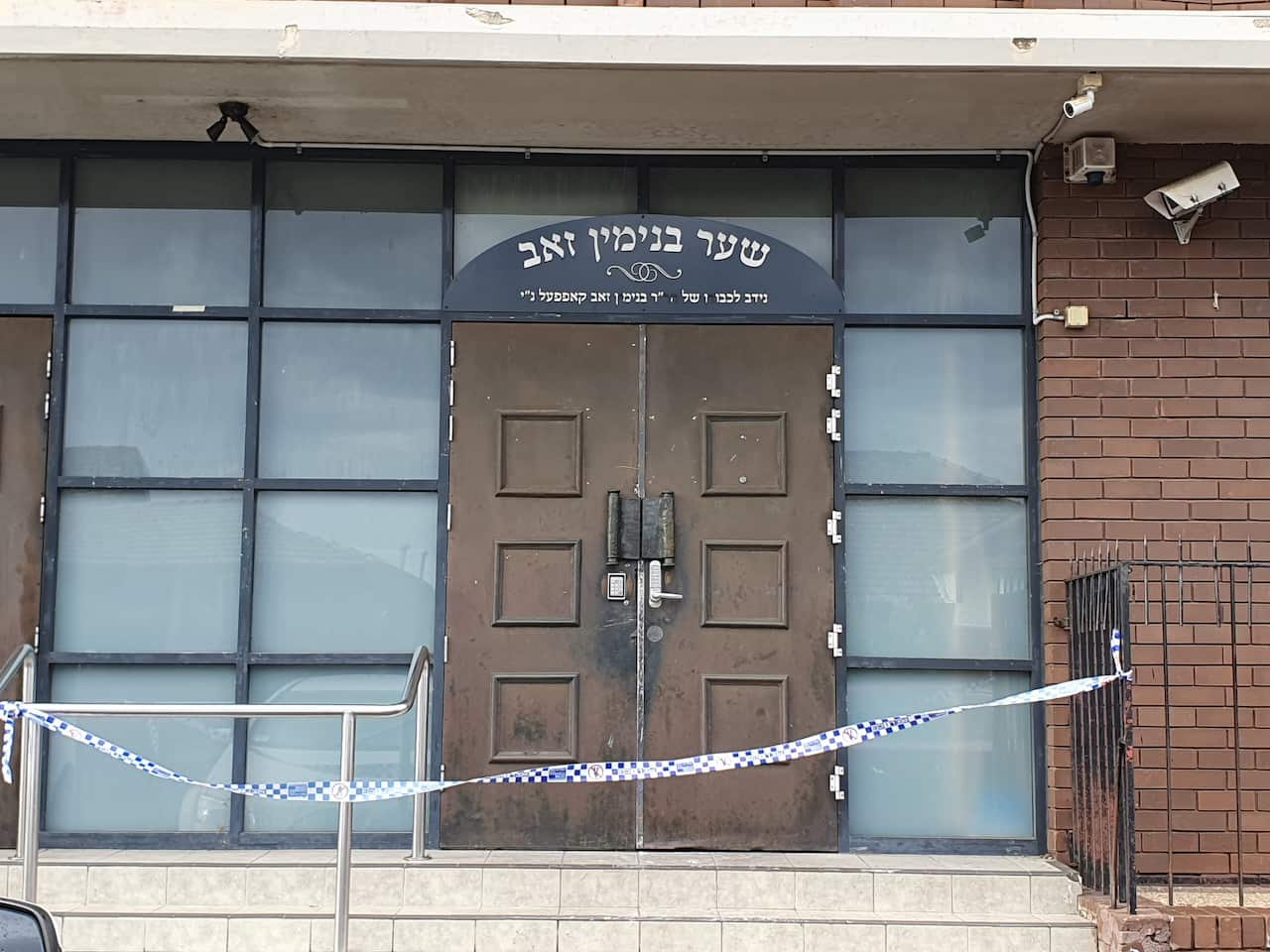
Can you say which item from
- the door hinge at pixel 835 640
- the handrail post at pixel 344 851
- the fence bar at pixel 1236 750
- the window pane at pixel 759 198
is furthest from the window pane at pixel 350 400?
the fence bar at pixel 1236 750

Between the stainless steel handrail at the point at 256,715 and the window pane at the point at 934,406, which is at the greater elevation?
the window pane at the point at 934,406

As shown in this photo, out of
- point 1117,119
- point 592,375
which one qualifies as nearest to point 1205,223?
point 1117,119

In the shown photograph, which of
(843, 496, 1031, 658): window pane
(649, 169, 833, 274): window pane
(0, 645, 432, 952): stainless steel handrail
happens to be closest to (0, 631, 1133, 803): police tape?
(0, 645, 432, 952): stainless steel handrail

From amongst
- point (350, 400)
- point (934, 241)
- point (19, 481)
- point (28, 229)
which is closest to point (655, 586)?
point (350, 400)

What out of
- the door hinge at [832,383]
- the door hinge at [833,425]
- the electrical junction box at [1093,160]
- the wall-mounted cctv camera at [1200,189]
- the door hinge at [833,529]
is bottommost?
the door hinge at [833,529]

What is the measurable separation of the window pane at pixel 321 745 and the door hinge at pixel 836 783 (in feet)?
6.12

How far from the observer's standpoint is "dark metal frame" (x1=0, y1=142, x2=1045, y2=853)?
20.5ft

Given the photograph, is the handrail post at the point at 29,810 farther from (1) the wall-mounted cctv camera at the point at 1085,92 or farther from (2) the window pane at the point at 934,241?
(1) the wall-mounted cctv camera at the point at 1085,92

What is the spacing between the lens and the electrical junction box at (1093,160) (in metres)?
6.18

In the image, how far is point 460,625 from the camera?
20.6 feet

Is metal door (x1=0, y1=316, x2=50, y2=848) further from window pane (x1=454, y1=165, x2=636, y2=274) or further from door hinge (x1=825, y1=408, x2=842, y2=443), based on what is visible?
door hinge (x1=825, y1=408, x2=842, y2=443)

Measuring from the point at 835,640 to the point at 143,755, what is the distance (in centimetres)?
313

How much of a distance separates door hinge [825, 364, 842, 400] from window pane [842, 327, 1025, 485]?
0.22 feet

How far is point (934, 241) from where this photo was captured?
661cm
